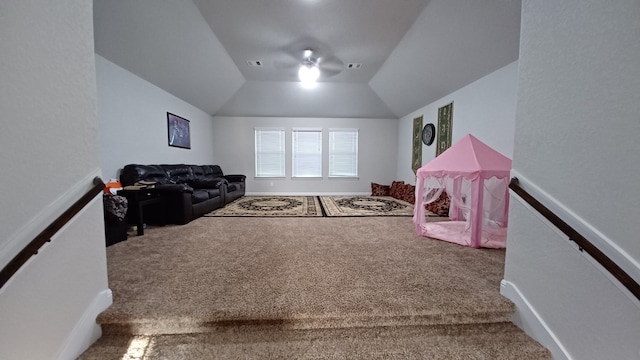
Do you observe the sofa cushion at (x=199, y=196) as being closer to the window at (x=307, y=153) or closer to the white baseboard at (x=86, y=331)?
the white baseboard at (x=86, y=331)

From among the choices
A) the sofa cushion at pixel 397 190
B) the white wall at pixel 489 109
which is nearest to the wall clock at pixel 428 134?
Answer: the white wall at pixel 489 109

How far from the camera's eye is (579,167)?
1164 millimetres

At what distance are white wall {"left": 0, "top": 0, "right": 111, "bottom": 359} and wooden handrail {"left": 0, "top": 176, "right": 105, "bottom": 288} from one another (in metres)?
0.03

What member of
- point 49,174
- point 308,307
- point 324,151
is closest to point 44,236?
point 49,174

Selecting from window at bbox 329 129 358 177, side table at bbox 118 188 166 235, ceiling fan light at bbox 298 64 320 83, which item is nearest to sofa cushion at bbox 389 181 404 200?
window at bbox 329 129 358 177

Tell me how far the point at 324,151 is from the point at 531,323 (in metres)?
5.99

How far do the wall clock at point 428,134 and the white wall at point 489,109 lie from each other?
142mm

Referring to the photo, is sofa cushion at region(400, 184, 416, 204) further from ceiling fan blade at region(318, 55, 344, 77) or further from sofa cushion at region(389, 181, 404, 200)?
ceiling fan blade at region(318, 55, 344, 77)

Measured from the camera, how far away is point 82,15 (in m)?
1.30

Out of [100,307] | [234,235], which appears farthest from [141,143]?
[100,307]

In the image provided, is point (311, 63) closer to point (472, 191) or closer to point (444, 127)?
point (444, 127)

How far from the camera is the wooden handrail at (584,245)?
3.12ft

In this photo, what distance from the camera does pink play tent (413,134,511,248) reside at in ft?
8.34

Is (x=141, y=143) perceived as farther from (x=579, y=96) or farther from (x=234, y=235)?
(x=579, y=96)
